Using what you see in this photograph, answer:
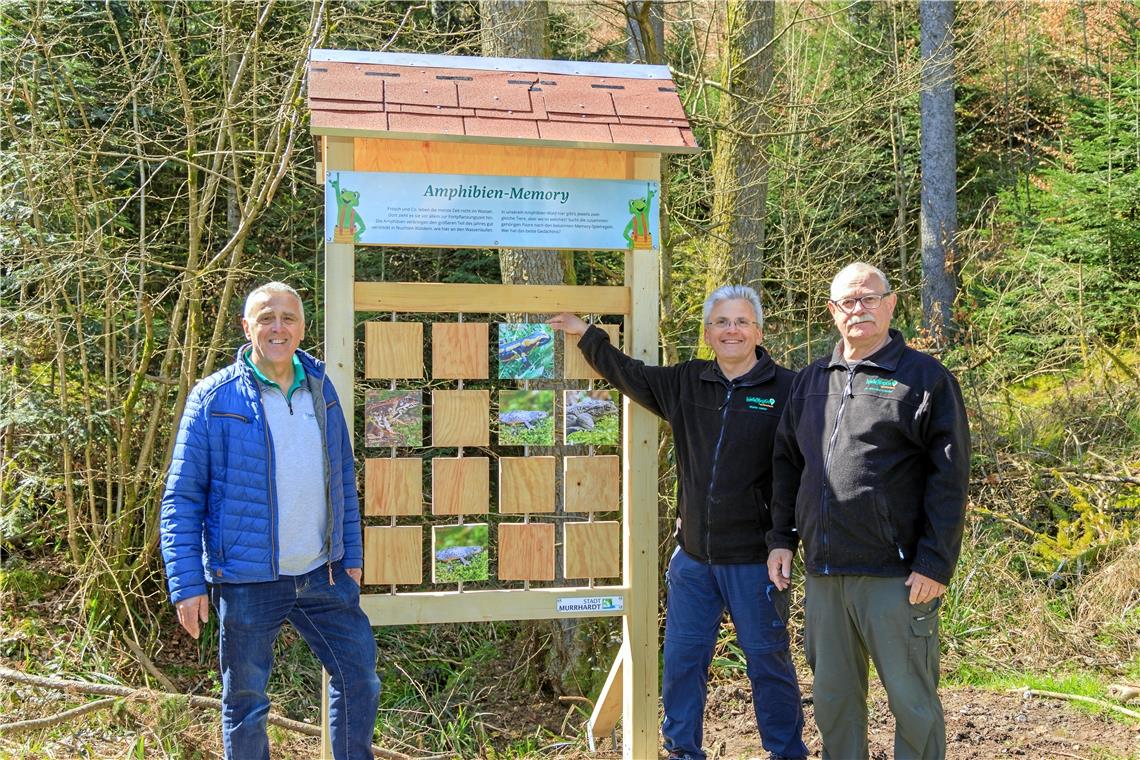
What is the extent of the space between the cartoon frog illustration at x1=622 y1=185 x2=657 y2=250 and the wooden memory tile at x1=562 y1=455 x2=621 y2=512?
35.0 inches

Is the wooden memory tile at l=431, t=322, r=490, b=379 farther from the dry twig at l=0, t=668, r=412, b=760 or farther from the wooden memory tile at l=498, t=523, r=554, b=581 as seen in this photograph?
the dry twig at l=0, t=668, r=412, b=760

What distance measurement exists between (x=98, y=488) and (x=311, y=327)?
6.07 feet

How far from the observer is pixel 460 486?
3887 millimetres

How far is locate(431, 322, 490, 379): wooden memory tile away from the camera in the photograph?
12.7ft

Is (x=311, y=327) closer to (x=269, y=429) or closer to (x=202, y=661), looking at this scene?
(x=202, y=661)

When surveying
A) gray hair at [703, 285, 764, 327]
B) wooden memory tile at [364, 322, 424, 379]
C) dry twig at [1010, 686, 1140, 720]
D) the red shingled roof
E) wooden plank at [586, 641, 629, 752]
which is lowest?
dry twig at [1010, 686, 1140, 720]

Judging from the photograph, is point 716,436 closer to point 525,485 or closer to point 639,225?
point 525,485

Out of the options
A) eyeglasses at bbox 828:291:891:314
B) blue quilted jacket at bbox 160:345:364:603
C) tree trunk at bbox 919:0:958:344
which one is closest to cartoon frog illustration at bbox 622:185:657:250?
eyeglasses at bbox 828:291:891:314

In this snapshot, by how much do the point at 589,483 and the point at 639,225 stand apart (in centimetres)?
107

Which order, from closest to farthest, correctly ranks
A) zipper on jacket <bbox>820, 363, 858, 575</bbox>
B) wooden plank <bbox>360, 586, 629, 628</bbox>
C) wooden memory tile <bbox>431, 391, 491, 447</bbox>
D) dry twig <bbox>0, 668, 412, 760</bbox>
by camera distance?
zipper on jacket <bbox>820, 363, 858, 575</bbox> → wooden plank <bbox>360, 586, 629, 628</bbox> → wooden memory tile <bbox>431, 391, 491, 447</bbox> → dry twig <bbox>0, 668, 412, 760</bbox>

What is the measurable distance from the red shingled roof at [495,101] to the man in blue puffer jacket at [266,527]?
81cm

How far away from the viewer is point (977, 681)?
549 centimetres

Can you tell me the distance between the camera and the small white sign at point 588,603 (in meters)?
3.93

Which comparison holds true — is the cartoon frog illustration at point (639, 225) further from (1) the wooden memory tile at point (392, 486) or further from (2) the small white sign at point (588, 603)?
(2) the small white sign at point (588, 603)
